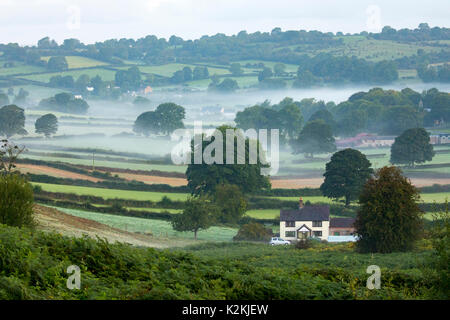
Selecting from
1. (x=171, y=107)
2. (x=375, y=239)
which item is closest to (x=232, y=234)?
(x=375, y=239)

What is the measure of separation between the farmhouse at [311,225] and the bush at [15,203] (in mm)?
39223

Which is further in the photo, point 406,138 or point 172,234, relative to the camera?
point 406,138

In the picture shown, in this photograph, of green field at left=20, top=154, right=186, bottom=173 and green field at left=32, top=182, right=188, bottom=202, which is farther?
green field at left=20, top=154, right=186, bottom=173

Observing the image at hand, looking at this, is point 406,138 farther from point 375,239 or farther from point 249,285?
point 249,285

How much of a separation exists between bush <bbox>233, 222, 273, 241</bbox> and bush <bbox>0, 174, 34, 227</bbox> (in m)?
32.8

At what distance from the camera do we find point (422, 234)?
53219 millimetres

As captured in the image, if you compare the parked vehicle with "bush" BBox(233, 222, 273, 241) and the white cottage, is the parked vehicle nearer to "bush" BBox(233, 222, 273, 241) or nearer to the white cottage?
"bush" BBox(233, 222, 273, 241)

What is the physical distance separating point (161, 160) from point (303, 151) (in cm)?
3388

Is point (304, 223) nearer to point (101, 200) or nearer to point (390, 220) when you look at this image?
point (101, 200)

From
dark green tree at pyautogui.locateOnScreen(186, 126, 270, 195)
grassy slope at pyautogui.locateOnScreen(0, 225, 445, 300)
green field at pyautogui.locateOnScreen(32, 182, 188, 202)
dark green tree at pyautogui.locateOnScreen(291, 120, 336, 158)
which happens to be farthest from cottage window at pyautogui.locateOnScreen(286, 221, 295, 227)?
dark green tree at pyautogui.locateOnScreen(291, 120, 336, 158)

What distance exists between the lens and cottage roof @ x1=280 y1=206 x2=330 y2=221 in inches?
3056

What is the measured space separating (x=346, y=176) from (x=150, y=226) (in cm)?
2959

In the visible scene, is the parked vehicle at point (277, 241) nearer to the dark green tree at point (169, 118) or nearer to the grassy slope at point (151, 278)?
the grassy slope at point (151, 278)

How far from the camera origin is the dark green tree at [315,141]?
152 m
